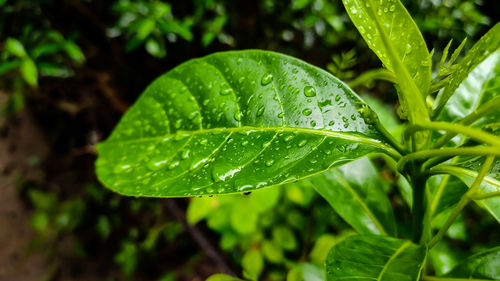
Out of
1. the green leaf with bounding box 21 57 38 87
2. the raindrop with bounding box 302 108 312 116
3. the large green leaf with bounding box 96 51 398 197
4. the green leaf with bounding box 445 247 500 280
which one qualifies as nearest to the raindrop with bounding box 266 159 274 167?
the large green leaf with bounding box 96 51 398 197

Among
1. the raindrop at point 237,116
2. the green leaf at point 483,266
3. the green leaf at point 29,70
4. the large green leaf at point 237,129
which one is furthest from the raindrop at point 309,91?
the green leaf at point 29,70

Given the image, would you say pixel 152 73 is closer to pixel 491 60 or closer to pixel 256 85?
pixel 256 85

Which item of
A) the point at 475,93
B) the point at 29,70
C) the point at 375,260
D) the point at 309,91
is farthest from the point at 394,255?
the point at 29,70

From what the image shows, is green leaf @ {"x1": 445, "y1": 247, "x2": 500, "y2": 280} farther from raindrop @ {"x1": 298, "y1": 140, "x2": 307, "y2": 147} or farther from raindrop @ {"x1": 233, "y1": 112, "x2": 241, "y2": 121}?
raindrop @ {"x1": 233, "y1": 112, "x2": 241, "y2": 121}

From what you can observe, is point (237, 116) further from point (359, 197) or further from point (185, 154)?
point (359, 197)

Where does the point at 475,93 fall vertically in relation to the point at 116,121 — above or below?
above

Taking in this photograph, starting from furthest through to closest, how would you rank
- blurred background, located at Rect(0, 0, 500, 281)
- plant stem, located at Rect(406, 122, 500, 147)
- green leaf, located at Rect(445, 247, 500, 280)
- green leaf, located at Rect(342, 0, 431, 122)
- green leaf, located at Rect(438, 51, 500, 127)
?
blurred background, located at Rect(0, 0, 500, 281) → green leaf, located at Rect(438, 51, 500, 127) → green leaf, located at Rect(445, 247, 500, 280) → green leaf, located at Rect(342, 0, 431, 122) → plant stem, located at Rect(406, 122, 500, 147)

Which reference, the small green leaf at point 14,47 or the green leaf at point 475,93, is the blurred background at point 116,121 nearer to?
the small green leaf at point 14,47
